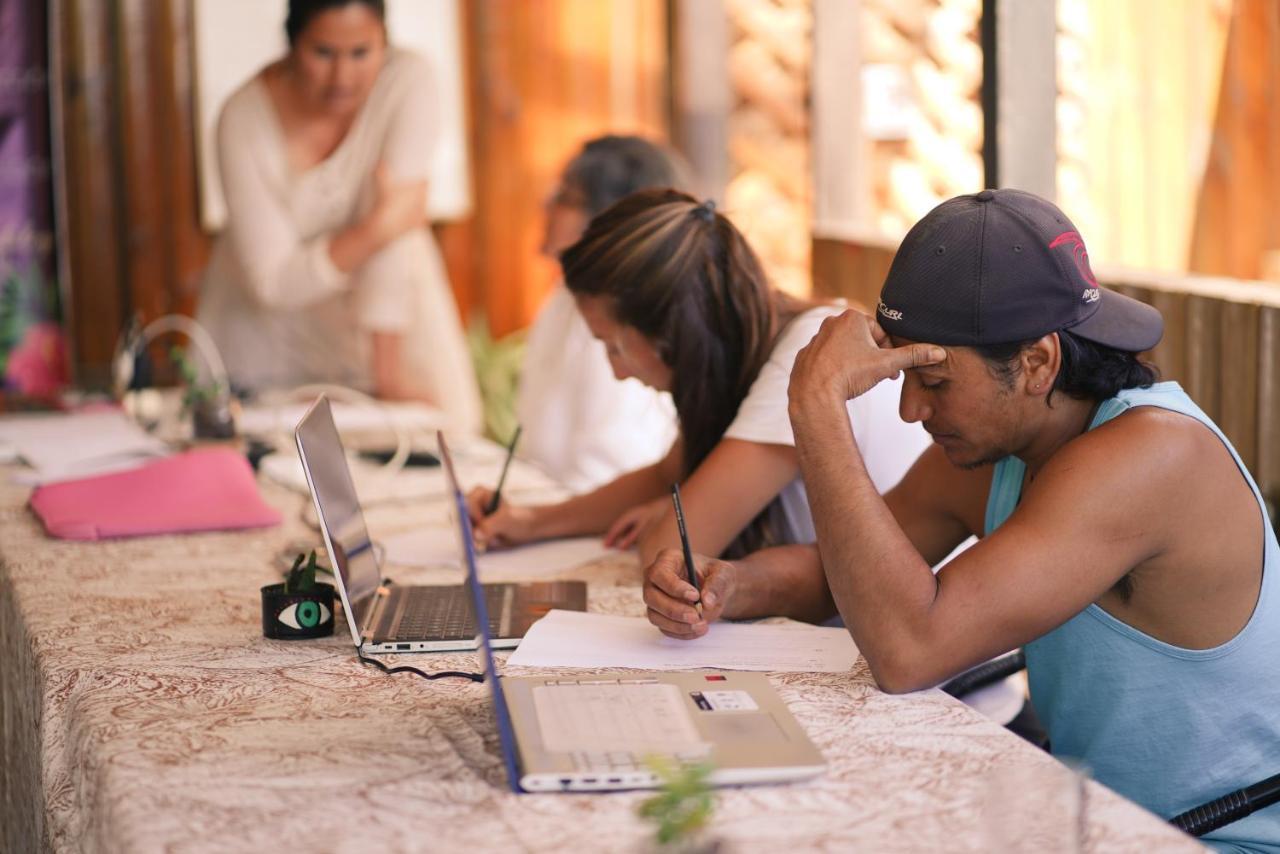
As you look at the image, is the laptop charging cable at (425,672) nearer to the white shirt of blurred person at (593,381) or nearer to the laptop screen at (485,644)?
the laptop screen at (485,644)

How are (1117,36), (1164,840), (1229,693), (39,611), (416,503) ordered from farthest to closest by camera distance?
1. (1117,36)
2. (416,503)
3. (39,611)
4. (1229,693)
5. (1164,840)

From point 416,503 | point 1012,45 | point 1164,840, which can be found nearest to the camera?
point 1164,840

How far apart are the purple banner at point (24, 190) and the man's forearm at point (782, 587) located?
3.34 metres

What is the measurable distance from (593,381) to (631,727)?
1864 mm

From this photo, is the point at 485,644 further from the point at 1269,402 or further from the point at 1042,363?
the point at 1269,402

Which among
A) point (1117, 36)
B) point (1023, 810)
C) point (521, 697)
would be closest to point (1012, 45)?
point (1117, 36)

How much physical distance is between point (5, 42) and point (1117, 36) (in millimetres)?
3313

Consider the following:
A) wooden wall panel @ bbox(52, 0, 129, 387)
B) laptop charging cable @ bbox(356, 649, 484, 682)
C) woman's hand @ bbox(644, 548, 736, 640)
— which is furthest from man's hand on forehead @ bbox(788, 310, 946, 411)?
wooden wall panel @ bbox(52, 0, 129, 387)

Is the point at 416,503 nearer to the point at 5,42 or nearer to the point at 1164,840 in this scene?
the point at 1164,840

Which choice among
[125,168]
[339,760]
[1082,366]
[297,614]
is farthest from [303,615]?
[125,168]

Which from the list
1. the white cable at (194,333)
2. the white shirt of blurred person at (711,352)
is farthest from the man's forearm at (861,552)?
the white cable at (194,333)

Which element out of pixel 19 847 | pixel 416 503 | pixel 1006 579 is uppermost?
pixel 1006 579

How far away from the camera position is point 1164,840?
1106 millimetres

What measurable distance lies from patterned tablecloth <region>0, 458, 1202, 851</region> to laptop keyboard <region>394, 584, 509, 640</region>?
55mm
